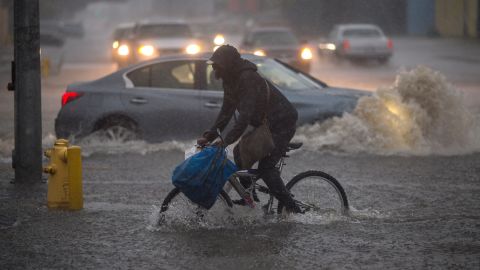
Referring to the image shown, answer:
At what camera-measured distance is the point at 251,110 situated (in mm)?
7434

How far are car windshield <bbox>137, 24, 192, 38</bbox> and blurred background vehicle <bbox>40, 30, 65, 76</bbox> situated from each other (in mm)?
4465

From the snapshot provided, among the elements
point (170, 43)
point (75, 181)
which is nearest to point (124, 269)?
point (75, 181)

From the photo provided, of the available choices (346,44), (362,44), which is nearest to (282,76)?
(362,44)

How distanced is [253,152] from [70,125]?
234 inches

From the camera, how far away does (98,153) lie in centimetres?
1287

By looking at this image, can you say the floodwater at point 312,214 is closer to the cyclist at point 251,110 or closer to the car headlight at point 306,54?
the cyclist at point 251,110

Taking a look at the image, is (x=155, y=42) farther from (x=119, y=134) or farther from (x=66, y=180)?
(x=66, y=180)

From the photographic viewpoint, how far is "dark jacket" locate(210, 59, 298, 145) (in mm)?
7426

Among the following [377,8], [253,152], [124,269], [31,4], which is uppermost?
[377,8]

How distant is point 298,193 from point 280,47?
2233 centimetres

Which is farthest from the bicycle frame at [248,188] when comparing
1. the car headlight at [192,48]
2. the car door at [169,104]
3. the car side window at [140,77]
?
the car headlight at [192,48]

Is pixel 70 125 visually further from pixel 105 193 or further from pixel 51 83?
pixel 51 83

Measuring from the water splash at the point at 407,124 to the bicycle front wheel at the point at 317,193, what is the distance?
15.1 ft

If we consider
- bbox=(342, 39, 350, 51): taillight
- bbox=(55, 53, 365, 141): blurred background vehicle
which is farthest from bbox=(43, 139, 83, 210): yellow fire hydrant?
bbox=(342, 39, 350, 51): taillight
